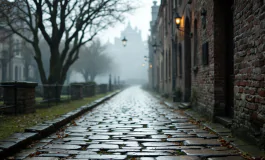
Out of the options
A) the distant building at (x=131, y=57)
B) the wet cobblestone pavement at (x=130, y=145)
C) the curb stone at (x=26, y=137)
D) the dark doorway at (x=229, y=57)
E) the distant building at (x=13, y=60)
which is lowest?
the wet cobblestone pavement at (x=130, y=145)

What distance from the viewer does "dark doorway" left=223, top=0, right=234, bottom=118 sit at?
25.9 feet

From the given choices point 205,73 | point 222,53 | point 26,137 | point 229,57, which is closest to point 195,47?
point 205,73

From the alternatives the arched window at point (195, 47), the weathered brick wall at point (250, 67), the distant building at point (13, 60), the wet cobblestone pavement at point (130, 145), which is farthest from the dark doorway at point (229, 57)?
the distant building at point (13, 60)

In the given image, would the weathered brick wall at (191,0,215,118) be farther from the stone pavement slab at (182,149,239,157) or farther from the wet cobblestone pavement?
the stone pavement slab at (182,149,239,157)

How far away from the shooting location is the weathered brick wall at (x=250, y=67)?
4758 millimetres

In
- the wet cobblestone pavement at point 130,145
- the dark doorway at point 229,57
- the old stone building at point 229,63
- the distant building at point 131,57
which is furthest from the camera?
the distant building at point 131,57

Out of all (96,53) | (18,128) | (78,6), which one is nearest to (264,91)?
(18,128)

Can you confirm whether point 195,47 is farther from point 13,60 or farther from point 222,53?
point 13,60

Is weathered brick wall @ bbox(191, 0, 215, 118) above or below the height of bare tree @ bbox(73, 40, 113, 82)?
below

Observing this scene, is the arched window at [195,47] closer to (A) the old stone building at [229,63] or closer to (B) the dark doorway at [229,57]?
(A) the old stone building at [229,63]

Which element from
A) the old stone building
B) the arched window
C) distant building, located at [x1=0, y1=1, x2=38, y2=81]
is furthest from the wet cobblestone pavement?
distant building, located at [x1=0, y1=1, x2=38, y2=81]

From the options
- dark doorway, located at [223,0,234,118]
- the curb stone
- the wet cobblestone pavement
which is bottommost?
the wet cobblestone pavement

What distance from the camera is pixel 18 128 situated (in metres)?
6.65

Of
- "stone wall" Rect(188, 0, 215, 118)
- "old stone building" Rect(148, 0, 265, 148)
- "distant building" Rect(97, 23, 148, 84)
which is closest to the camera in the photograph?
"old stone building" Rect(148, 0, 265, 148)
